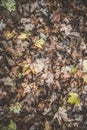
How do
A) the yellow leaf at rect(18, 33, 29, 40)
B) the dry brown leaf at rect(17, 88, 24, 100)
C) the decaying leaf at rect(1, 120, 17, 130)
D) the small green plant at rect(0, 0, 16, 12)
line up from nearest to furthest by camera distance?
the decaying leaf at rect(1, 120, 17, 130)
the dry brown leaf at rect(17, 88, 24, 100)
the yellow leaf at rect(18, 33, 29, 40)
the small green plant at rect(0, 0, 16, 12)

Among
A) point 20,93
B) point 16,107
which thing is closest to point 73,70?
point 20,93

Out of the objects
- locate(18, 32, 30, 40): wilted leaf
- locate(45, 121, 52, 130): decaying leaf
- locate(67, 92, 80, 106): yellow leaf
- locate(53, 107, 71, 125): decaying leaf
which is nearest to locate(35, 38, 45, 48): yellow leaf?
locate(18, 32, 30, 40): wilted leaf

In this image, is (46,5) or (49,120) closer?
(49,120)

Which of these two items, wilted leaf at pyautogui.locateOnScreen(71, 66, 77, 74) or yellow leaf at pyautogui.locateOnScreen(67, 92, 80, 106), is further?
wilted leaf at pyautogui.locateOnScreen(71, 66, 77, 74)

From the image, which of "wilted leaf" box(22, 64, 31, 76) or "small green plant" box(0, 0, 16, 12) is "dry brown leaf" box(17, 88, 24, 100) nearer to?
"wilted leaf" box(22, 64, 31, 76)

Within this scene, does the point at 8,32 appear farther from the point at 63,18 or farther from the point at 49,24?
the point at 63,18

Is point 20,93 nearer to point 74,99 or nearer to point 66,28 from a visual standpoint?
point 74,99

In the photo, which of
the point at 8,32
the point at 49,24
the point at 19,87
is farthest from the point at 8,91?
the point at 49,24
